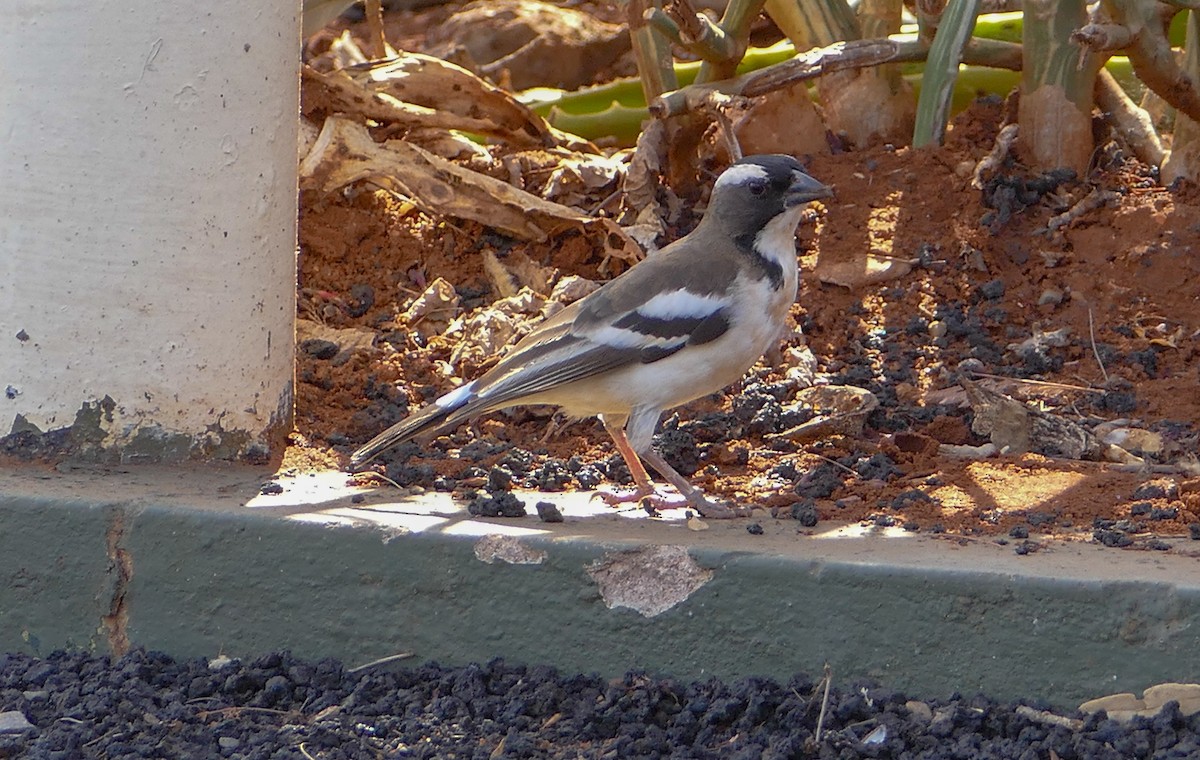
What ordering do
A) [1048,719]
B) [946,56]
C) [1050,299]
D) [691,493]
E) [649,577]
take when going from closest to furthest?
[1048,719] < [649,577] < [691,493] < [1050,299] < [946,56]

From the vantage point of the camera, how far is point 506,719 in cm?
354

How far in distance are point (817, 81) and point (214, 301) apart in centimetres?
Result: 302

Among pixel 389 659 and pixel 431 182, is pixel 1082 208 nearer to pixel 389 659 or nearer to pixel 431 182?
pixel 431 182

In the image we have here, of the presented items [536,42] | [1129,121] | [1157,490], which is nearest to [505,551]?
[1157,490]

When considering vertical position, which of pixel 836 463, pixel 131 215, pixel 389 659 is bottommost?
pixel 389 659

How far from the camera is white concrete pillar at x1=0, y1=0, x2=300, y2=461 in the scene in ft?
14.1

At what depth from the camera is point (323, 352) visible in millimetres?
5590

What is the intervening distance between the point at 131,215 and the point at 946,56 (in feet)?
9.56

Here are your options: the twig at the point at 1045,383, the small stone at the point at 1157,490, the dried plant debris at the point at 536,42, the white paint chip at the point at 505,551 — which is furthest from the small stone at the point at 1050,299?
the dried plant debris at the point at 536,42

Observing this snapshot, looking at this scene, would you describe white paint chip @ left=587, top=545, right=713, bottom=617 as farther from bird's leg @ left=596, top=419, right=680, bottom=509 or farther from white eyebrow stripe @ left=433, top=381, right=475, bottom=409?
white eyebrow stripe @ left=433, top=381, right=475, bottom=409

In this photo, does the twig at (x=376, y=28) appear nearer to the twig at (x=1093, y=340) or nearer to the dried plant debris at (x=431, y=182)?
the dried plant debris at (x=431, y=182)

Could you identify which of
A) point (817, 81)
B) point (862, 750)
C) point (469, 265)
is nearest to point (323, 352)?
point (469, 265)

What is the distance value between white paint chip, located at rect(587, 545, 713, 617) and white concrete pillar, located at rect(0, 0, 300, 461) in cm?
141

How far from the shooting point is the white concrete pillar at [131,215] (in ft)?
14.1
